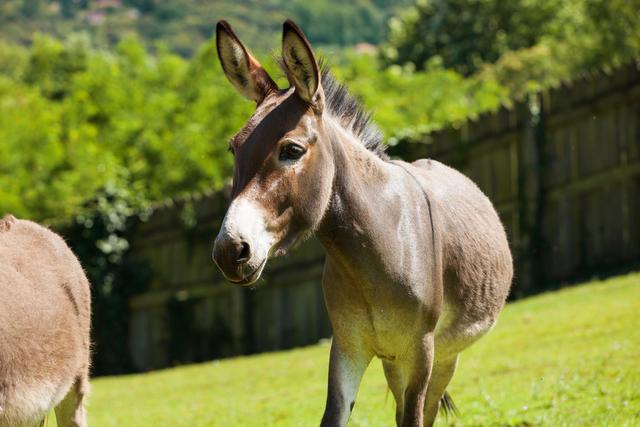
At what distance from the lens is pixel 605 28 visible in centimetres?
3206

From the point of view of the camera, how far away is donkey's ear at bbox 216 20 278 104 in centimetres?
521

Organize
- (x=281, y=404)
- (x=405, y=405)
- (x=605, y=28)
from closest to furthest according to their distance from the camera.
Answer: (x=405, y=405) < (x=281, y=404) < (x=605, y=28)

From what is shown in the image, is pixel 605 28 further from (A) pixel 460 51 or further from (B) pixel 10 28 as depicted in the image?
(B) pixel 10 28

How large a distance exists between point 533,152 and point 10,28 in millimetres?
100454

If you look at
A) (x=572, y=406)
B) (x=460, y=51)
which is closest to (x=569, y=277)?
(x=572, y=406)

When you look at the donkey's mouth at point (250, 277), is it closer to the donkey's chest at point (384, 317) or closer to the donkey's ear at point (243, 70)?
the donkey's chest at point (384, 317)

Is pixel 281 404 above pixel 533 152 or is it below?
below

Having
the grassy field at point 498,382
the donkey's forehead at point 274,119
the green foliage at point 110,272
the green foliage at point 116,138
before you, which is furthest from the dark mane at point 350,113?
the green foliage at point 116,138

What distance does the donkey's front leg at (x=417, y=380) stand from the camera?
5.41m

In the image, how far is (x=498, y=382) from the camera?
32.6 feet

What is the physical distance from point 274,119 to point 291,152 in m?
0.19

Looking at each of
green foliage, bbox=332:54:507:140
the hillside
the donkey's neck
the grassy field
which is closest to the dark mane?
the donkey's neck

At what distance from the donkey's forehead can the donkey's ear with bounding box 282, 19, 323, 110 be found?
59mm

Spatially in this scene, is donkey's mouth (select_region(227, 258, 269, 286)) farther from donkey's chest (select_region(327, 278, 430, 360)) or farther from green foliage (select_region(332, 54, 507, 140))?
green foliage (select_region(332, 54, 507, 140))
